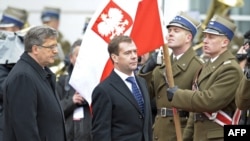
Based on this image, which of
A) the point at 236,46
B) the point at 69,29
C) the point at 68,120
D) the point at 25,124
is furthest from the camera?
the point at 69,29

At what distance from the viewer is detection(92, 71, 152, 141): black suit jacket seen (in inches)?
386

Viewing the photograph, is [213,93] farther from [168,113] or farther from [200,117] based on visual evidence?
[168,113]

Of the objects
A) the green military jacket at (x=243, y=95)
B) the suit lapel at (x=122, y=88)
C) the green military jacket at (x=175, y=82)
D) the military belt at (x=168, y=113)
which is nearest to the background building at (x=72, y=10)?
the green military jacket at (x=175, y=82)

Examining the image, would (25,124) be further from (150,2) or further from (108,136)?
(150,2)

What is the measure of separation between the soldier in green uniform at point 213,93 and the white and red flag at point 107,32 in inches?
23.3

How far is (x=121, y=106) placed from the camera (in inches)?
389

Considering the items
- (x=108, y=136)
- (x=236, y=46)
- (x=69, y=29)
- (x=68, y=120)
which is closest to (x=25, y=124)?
(x=108, y=136)

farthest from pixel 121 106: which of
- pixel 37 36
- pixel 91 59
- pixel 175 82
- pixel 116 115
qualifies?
pixel 175 82

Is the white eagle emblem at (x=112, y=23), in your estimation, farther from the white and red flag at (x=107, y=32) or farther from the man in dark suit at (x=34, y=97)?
the man in dark suit at (x=34, y=97)

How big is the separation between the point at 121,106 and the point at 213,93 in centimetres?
116

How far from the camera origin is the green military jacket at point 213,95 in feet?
34.8

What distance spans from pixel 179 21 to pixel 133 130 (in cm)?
197

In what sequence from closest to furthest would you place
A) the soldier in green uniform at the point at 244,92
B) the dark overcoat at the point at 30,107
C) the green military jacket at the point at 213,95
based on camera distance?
the dark overcoat at the point at 30,107
the soldier in green uniform at the point at 244,92
the green military jacket at the point at 213,95

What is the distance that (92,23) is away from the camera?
1132 centimetres
